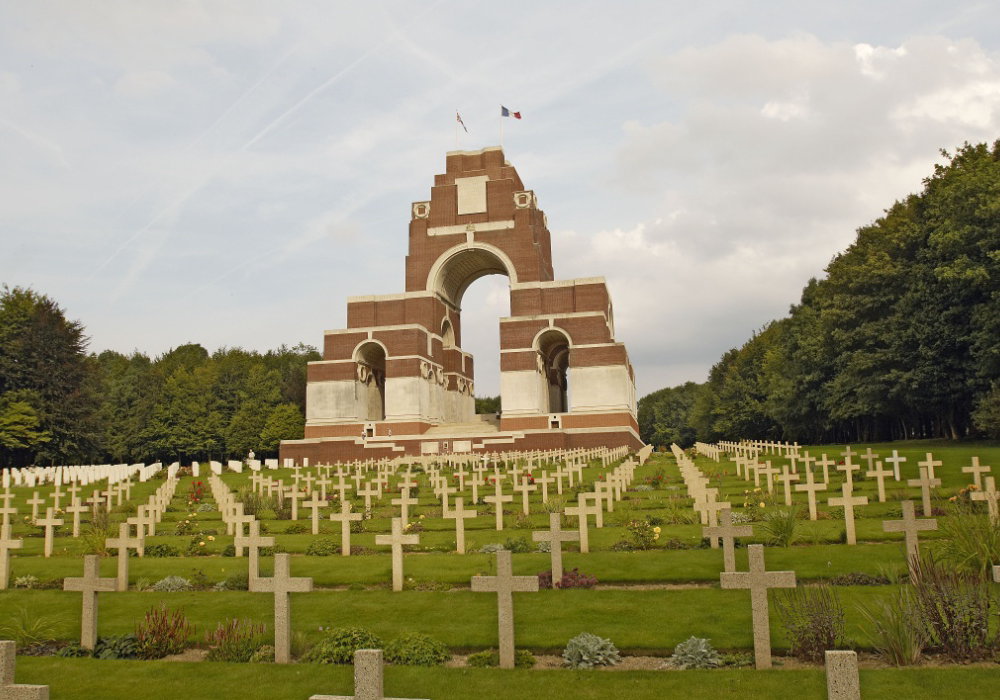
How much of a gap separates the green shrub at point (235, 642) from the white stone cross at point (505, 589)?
2.69m

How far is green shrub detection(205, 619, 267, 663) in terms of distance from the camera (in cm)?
866

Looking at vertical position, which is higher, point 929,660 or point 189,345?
point 189,345

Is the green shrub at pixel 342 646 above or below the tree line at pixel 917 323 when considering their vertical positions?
below

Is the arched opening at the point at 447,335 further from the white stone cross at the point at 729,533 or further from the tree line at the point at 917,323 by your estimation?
the white stone cross at the point at 729,533

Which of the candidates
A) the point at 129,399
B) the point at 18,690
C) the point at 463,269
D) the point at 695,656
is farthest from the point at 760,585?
the point at 129,399

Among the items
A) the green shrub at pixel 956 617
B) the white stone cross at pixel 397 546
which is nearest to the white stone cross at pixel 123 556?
the white stone cross at pixel 397 546

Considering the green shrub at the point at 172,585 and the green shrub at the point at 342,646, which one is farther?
the green shrub at the point at 172,585

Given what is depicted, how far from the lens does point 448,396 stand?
59.0 metres

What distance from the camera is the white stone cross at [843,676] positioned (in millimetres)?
5188

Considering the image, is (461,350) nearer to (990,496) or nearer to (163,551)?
(163,551)

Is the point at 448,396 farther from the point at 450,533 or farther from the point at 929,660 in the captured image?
the point at 929,660

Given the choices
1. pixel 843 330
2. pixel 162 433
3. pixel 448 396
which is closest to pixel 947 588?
pixel 843 330

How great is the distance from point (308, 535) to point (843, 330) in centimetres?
3218

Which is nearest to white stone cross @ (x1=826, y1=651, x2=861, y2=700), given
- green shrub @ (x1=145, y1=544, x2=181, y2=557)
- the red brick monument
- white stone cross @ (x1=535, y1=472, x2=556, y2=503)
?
green shrub @ (x1=145, y1=544, x2=181, y2=557)
